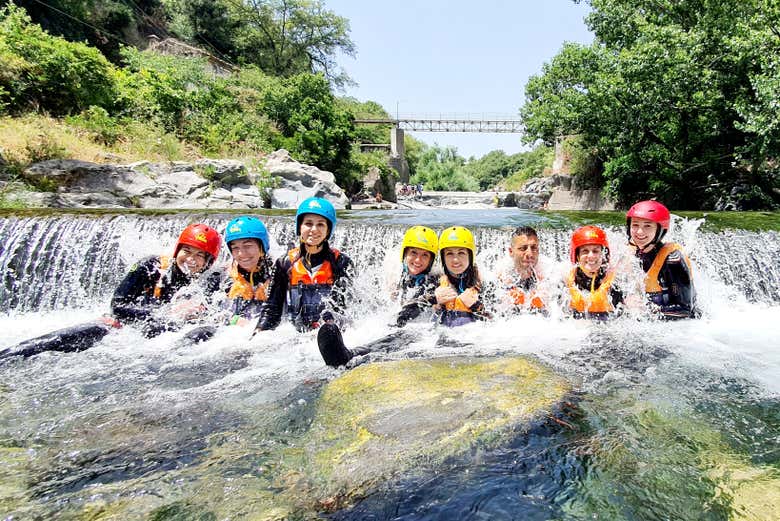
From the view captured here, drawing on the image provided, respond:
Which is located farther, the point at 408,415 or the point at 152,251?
the point at 152,251

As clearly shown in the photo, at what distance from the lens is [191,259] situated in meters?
4.91

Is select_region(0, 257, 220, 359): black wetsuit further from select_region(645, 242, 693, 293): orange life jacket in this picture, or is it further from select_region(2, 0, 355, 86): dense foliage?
select_region(2, 0, 355, 86): dense foliage

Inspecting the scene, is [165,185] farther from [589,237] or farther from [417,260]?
[589,237]

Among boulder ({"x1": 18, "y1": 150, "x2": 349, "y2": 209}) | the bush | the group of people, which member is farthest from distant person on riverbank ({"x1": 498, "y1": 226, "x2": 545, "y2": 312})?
the bush

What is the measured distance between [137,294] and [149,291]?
4.6 inches

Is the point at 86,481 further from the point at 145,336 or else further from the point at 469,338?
the point at 469,338

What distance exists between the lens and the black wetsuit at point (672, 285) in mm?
4910

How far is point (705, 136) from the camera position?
47.5 feet

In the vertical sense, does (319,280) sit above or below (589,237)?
below

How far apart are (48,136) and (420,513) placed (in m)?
14.8

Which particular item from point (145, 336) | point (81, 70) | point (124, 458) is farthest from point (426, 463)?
point (81, 70)

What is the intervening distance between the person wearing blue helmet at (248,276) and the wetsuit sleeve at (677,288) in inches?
168

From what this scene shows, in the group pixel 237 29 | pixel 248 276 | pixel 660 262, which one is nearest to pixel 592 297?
pixel 660 262

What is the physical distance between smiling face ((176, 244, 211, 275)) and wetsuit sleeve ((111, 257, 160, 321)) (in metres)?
0.29
